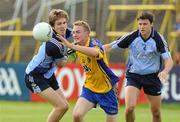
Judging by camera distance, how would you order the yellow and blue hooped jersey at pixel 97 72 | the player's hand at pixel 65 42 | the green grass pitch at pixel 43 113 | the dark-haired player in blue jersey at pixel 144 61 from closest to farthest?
the player's hand at pixel 65 42 < the yellow and blue hooped jersey at pixel 97 72 < the dark-haired player in blue jersey at pixel 144 61 < the green grass pitch at pixel 43 113

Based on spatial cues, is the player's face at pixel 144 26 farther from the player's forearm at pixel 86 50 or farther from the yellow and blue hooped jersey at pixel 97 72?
the player's forearm at pixel 86 50

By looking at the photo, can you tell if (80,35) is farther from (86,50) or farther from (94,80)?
(94,80)

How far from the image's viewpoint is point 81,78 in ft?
79.0

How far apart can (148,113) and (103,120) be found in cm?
283

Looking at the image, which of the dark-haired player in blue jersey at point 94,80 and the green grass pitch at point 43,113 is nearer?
the dark-haired player in blue jersey at point 94,80

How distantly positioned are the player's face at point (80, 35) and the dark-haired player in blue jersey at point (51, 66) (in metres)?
0.36

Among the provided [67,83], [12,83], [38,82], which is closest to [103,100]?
[38,82]

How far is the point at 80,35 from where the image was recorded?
12.4 m

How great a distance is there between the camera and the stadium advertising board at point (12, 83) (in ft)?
82.0

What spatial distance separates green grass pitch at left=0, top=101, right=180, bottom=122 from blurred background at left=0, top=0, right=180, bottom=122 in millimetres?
643

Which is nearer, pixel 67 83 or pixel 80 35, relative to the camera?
pixel 80 35

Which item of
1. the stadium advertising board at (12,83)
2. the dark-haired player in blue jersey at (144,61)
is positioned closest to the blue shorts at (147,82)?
the dark-haired player in blue jersey at (144,61)

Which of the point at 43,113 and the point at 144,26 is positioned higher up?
the point at 144,26

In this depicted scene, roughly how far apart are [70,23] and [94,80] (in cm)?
1461
